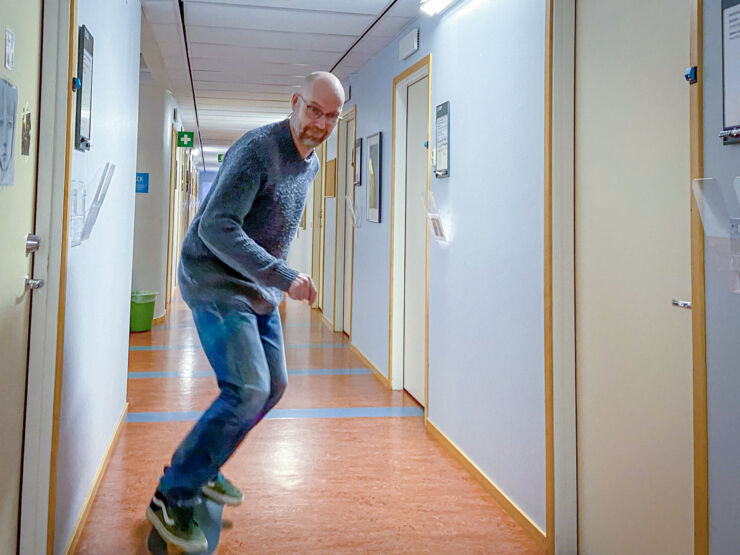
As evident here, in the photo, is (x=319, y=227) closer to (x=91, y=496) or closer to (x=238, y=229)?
(x=91, y=496)

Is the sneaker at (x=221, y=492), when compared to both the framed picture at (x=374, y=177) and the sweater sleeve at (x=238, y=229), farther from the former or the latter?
the framed picture at (x=374, y=177)

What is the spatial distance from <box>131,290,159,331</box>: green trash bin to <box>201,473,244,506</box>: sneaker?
4.84 m

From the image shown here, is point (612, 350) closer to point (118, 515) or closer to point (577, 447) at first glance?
point (577, 447)

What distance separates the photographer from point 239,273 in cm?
208

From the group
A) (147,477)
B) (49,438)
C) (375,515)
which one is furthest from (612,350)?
(147,477)

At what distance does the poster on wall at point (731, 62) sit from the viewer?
1459 mm

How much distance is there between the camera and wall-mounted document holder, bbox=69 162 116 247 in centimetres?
212

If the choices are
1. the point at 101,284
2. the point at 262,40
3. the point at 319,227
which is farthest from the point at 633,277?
the point at 319,227

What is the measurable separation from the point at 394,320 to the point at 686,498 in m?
3.09

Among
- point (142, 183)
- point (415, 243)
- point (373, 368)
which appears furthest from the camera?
point (142, 183)

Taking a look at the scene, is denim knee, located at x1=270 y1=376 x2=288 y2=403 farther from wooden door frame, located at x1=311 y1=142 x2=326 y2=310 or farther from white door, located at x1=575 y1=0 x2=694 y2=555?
wooden door frame, located at x1=311 y1=142 x2=326 y2=310

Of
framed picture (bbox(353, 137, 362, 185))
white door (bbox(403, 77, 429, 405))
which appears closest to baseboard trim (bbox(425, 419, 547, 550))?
white door (bbox(403, 77, 429, 405))

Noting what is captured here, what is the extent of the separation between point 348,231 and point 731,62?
5394 millimetres

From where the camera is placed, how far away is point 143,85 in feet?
23.0
